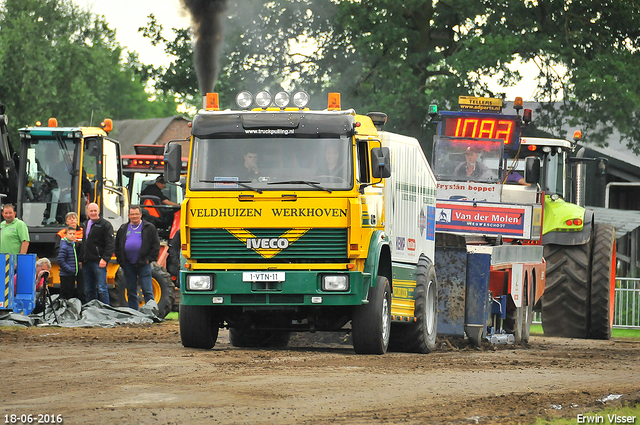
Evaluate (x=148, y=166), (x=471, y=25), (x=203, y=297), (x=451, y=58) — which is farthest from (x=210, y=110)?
(x=471, y=25)

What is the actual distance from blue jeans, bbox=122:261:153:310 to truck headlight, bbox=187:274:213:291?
20.4 feet

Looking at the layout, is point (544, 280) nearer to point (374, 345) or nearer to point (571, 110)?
point (374, 345)

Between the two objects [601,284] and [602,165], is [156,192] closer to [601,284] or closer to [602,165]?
[602,165]

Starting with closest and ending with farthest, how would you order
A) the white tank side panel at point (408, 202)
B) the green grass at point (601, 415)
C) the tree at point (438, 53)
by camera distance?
the green grass at point (601, 415) → the white tank side panel at point (408, 202) → the tree at point (438, 53)

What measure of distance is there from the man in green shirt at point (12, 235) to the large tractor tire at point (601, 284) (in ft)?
30.8

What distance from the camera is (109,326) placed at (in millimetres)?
18453

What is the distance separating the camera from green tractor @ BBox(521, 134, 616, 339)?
753 inches

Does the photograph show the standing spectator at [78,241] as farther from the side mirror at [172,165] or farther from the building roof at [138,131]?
the building roof at [138,131]

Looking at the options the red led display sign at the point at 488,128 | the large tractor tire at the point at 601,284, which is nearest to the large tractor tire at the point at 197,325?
the red led display sign at the point at 488,128

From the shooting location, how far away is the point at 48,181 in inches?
803

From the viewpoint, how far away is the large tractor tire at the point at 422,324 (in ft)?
48.4

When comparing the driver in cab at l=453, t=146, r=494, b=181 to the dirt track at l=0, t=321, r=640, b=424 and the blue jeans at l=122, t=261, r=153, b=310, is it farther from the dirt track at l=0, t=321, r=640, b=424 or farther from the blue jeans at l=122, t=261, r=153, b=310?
the blue jeans at l=122, t=261, r=153, b=310

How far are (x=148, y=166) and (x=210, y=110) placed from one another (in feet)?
36.7

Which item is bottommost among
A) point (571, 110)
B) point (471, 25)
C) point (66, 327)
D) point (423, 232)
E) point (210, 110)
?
point (66, 327)
